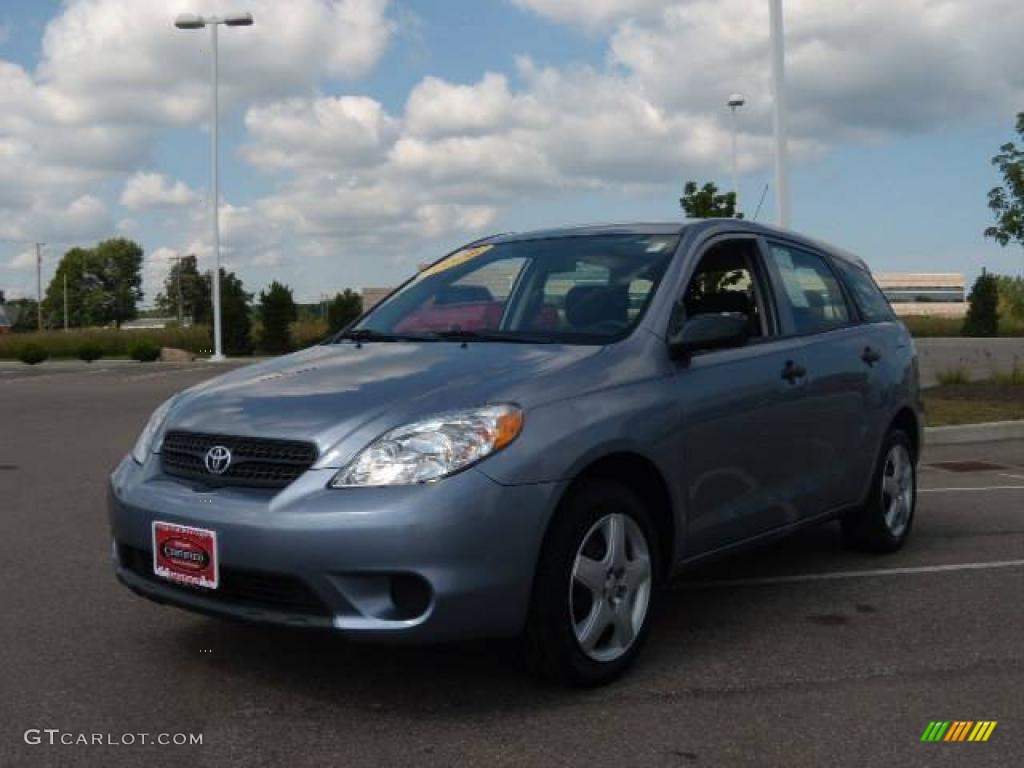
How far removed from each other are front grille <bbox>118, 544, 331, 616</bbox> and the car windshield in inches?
52.5

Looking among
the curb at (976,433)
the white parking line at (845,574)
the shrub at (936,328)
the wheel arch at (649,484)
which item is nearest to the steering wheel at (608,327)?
the wheel arch at (649,484)

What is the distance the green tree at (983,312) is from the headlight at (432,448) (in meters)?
48.6

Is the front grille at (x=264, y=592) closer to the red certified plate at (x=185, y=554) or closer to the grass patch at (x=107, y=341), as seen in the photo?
the red certified plate at (x=185, y=554)

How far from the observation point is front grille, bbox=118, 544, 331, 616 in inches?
135

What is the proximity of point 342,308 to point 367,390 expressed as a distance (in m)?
40.5

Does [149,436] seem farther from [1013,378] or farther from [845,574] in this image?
[1013,378]

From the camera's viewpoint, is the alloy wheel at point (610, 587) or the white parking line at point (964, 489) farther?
the white parking line at point (964, 489)

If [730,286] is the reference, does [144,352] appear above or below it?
below

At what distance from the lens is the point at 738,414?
14.9 ft

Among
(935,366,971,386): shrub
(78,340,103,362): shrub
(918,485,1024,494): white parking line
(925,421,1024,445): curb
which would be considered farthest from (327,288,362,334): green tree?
(918,485,1024,494): white parking line

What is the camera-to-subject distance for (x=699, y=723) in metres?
3.54

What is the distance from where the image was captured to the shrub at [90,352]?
128 ft

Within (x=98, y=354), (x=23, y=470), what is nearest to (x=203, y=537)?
(x=23, y=470)

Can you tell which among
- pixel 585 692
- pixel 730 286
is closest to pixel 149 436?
pixel 585 692
